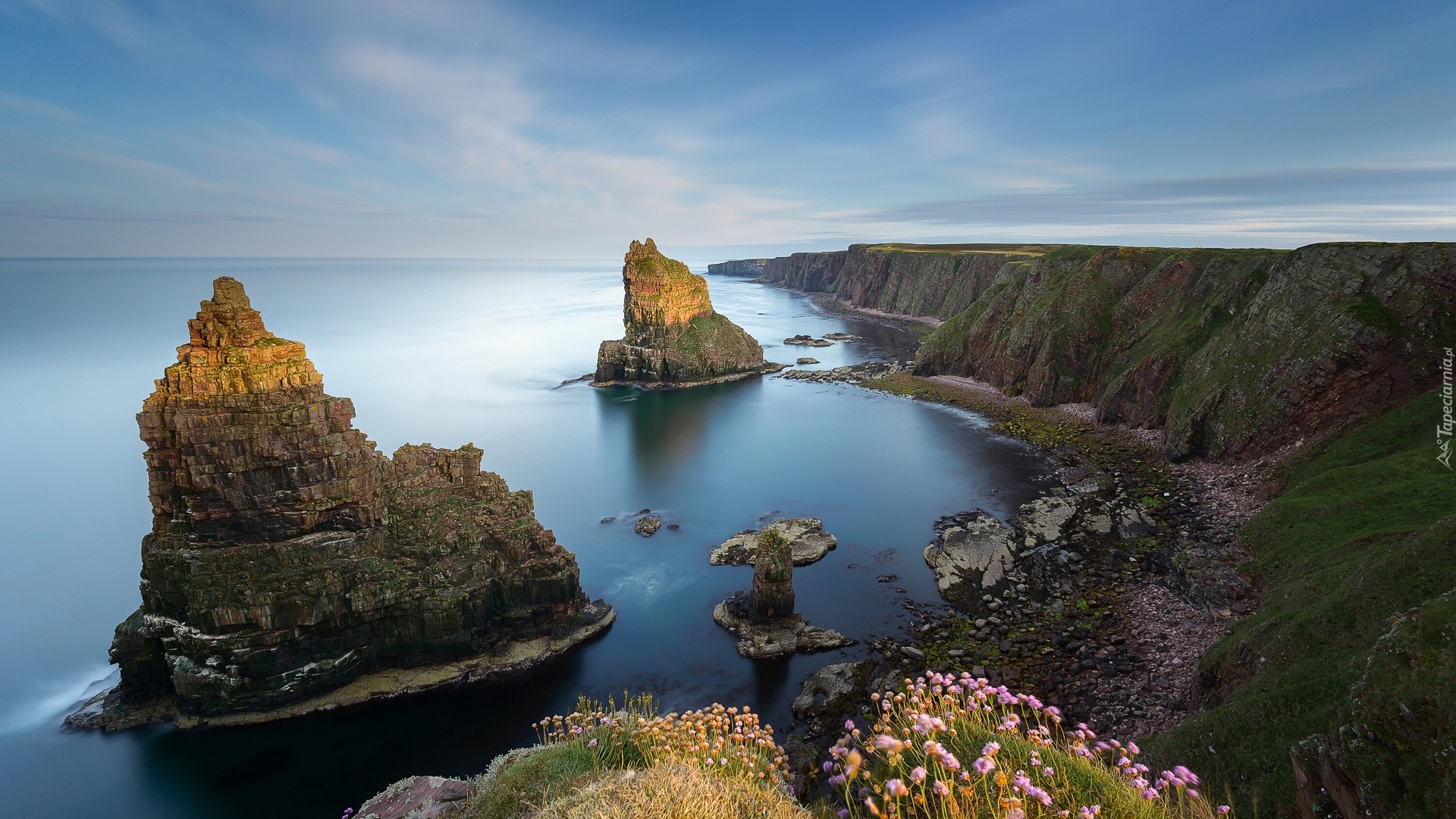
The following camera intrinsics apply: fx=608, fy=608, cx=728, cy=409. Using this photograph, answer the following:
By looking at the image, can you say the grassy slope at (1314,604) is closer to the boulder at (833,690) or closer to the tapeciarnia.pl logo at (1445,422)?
the tapeciarnia.pl logo at (1445,422)

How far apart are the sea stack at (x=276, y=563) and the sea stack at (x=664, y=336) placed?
69225 mm

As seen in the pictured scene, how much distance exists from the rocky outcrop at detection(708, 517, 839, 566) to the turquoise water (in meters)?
0.96

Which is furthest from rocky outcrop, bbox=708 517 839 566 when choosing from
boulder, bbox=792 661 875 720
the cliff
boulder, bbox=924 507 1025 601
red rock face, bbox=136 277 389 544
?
the cliff

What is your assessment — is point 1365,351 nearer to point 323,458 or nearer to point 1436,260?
point 1436,260

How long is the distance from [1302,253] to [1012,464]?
2886cm

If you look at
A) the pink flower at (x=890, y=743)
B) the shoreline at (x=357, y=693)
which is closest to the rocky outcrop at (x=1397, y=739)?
the pink flower at (x=890, y=743)

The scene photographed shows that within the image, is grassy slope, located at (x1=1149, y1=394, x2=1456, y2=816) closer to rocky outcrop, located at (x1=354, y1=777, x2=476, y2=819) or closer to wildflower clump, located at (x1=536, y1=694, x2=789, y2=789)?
wildflower clump, located at (x1=536, y1=694, x2=789, y2=789)

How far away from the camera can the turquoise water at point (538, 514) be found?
83.4ft

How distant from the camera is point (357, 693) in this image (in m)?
28.2

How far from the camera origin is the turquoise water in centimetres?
2542

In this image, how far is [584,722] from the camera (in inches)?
424

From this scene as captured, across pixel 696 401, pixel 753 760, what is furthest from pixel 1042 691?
pixel 696 401

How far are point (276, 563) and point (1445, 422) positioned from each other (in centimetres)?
6252

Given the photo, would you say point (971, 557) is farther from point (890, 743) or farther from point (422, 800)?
point (890, 743)
